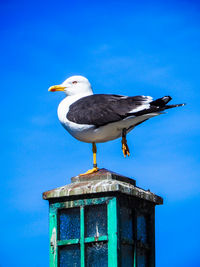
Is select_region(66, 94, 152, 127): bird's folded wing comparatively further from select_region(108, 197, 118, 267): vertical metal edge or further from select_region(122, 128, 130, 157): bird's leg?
select_region(108, 197, 118, 267): vertical metal edge

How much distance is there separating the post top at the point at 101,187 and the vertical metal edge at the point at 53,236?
155 millimetres

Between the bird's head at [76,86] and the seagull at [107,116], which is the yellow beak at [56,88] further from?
the seagull at [107,116]

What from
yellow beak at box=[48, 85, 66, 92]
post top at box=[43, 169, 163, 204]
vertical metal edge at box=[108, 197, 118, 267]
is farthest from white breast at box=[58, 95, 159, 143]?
vertical metal edge at box=[108, 197, 118, 267]

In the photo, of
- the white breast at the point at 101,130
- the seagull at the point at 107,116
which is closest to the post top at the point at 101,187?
the seagull at the point at 107,116

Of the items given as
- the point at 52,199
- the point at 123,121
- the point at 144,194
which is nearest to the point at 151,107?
the point at 123,121

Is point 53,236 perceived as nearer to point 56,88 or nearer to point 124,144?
point 124,144

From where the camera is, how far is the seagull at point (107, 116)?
6436mm

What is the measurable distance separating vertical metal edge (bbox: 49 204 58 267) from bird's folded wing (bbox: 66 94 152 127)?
118cm

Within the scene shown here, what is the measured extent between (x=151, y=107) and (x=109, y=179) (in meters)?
1.08

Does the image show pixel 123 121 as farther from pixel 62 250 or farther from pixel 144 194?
pixel 62 250

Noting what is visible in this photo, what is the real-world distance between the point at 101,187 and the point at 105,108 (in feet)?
4.09

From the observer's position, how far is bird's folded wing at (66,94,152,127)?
21.1 feet

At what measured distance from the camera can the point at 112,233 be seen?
5441mm

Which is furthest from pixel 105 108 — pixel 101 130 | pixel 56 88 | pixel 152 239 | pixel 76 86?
pixel 152 239
